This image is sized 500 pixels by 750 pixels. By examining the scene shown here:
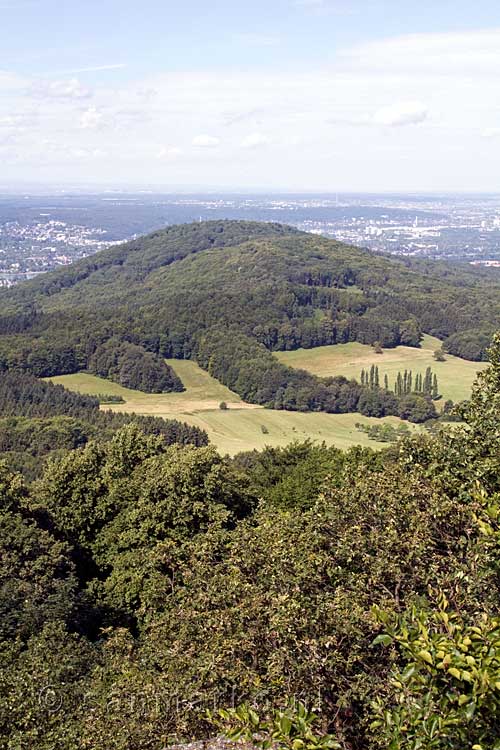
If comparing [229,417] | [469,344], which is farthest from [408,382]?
[229,417]

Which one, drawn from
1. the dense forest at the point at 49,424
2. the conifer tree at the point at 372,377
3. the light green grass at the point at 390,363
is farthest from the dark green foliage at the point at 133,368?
the conifer tree at the point at 372,377

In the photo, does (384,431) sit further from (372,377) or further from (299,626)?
(299,626)

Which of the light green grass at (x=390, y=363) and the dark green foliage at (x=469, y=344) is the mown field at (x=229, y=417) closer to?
the light green grass at (x=390, y=363)

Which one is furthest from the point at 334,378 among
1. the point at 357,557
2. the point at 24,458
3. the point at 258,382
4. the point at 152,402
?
the point at 357,557

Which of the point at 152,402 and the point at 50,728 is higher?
the point at 50,728

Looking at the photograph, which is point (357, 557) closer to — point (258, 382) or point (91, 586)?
point (91, 586)

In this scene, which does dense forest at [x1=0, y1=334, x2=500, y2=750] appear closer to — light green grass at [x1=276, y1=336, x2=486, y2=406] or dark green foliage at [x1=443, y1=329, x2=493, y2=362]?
light green grass at [x1=276, y1=336, x2=486, y2=406]

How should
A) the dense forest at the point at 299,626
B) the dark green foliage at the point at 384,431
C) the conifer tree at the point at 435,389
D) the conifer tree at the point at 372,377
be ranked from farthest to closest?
the conifer tree at the point at 372,377 < the conifer tree at the point at 435,389 < the dark green foliage at the point at 384,431 < the dense forest at the point at 299,626
